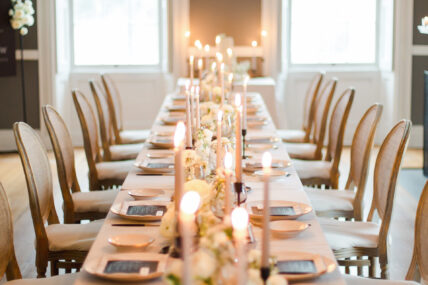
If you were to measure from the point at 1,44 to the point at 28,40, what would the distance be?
0.32 metres

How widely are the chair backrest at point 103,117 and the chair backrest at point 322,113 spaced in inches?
61.0

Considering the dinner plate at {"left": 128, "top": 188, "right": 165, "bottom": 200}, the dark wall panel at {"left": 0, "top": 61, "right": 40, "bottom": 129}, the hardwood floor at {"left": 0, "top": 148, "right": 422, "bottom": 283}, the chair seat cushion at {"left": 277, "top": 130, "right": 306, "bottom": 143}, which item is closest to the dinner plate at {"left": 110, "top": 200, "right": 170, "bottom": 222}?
the dinner plate at {"left": 128, "top": 188, "right": 165, "bottom": 200}

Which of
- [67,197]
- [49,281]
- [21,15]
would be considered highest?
[21,15]

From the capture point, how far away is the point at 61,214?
5.33 meters

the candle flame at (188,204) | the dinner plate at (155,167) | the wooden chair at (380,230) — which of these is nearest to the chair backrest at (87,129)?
the dinner plate at (155,167)

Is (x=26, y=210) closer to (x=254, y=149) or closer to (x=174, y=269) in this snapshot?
(x=254, y=149)

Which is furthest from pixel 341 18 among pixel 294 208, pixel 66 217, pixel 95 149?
pixel 294 208

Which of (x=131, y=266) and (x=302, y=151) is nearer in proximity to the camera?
(x=131, y=266)

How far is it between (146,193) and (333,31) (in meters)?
6.07

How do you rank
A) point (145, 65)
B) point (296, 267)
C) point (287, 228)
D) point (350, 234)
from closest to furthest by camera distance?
point (296, 267) < point (287, 228) < point (350, 234) < point (145, 65)

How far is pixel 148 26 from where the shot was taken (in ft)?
28.3

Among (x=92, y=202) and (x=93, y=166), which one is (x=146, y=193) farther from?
(x=93, y=166)

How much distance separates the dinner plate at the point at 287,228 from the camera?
2.38 metres

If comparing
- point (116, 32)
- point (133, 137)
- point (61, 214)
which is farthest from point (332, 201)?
point (116, 32)
